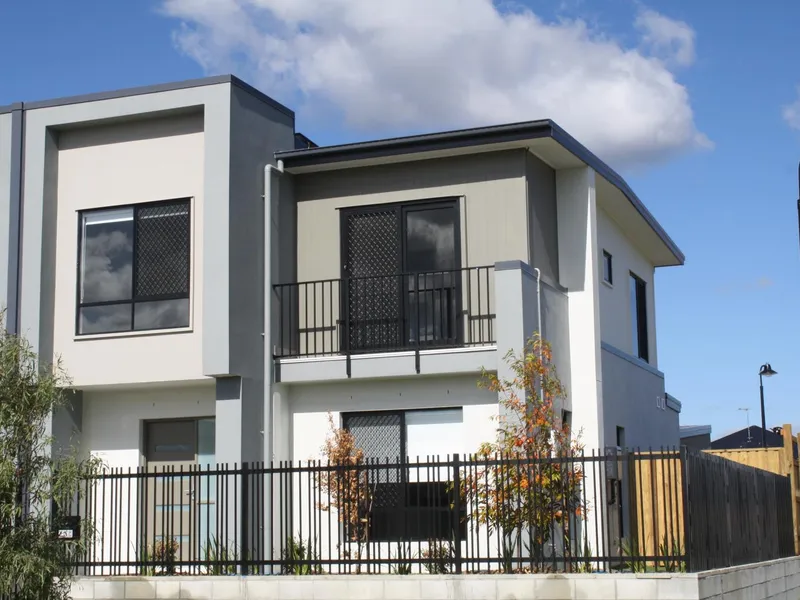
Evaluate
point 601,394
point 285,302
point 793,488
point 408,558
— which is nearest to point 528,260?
point 601,394

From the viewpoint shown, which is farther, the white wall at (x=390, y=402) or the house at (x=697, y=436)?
the house at (x=697, y=436)

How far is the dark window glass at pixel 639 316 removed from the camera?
24453mm

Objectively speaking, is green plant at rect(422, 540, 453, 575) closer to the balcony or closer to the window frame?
the balcony

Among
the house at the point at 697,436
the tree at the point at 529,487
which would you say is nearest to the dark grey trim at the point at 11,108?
the tree at the point at 529,487

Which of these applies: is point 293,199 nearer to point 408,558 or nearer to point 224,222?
point 224,222

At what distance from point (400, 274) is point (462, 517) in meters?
4.58

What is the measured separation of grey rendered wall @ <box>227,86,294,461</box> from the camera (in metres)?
18.2

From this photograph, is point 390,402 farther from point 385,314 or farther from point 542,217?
point 542,217

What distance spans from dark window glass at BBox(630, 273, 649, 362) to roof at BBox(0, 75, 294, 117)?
8756 mm

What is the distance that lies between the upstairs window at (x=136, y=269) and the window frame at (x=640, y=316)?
994cm

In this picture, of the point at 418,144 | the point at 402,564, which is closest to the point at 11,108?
the point at 418,144

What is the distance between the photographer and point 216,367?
58.8 feet

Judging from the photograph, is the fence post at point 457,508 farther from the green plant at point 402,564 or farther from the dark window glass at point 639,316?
the dark window glass at point 639,316

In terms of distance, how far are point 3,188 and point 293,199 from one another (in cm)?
472
